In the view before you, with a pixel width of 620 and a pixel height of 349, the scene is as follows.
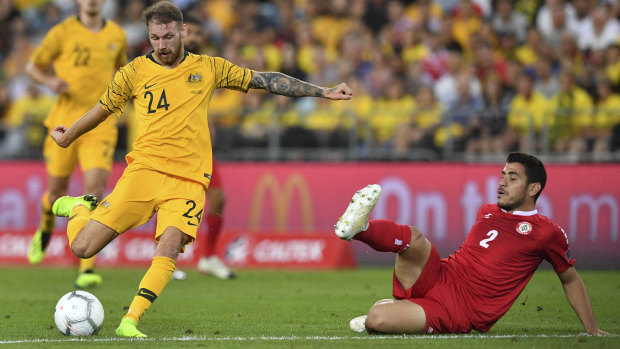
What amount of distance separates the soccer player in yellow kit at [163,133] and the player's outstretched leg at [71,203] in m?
0.51

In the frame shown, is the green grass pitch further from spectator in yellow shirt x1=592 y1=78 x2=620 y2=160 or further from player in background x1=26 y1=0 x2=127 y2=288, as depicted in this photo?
spectator in yellow shirt x1=592 y1=78 x2=620 y2=160

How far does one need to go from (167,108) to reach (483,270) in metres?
2.77

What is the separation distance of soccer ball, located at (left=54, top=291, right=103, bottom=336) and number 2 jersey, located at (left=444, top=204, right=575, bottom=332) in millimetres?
2751

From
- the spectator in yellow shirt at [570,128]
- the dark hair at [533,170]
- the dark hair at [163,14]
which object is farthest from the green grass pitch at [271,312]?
the dark hair at [163,14]

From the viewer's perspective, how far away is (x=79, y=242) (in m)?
7.71

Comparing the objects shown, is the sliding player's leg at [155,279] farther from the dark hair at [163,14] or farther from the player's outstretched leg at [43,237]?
the player's outstretched leg at [43,237]

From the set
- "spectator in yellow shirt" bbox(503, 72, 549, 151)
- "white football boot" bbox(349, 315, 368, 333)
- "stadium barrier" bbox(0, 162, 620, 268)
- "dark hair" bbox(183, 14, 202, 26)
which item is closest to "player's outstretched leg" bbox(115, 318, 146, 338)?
"white football boot" bbox(349, 315, 368, 333)

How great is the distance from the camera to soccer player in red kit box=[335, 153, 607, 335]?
721cm

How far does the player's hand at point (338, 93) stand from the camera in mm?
7676

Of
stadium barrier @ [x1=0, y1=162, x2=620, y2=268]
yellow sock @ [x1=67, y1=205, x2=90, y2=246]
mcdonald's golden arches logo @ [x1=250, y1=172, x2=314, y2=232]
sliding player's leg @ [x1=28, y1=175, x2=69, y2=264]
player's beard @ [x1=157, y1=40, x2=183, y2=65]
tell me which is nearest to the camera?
player's beard @ [x1=157, y1=40, x2=183, y2=65]

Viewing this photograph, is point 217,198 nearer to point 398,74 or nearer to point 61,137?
point 61,137

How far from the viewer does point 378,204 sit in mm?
14781

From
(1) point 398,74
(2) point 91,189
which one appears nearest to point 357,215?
(2) point 91,189

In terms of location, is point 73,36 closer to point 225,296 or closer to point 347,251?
point 225,296
